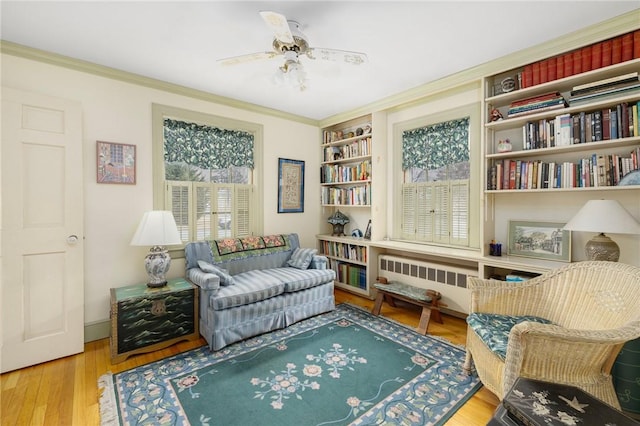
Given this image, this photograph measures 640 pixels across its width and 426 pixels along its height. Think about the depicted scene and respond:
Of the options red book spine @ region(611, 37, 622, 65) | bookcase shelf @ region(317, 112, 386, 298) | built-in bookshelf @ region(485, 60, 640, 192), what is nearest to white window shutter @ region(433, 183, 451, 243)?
built-in bookshelf @ region(485, 60, 640, 192)

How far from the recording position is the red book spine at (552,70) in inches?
93.2

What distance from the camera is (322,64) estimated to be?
266 cm

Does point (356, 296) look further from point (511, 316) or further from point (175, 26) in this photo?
point (175, 26)

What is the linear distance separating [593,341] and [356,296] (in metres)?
2.78

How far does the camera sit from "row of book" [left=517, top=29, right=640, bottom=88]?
2043 mm

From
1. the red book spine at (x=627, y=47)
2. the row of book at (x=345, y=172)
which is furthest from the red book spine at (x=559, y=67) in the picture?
the row of book at (x=345, y=172)

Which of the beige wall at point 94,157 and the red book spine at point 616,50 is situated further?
the beige wall at point 94,157

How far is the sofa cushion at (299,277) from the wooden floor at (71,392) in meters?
0.94

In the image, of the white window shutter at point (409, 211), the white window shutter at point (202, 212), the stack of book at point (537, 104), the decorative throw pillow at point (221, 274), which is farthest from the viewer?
the white window shutter at point (409, 211)

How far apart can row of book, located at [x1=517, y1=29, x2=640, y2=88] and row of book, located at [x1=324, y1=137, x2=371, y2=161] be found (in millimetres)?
1793

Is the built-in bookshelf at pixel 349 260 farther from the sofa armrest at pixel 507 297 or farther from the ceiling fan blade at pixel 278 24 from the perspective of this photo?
the ceiling fan blade at pixel 278 24

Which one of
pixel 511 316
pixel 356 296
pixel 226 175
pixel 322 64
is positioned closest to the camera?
pixel 511 316

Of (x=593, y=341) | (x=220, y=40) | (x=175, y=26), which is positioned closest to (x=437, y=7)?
(x=220, y=40)

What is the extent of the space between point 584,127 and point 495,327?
175cm
